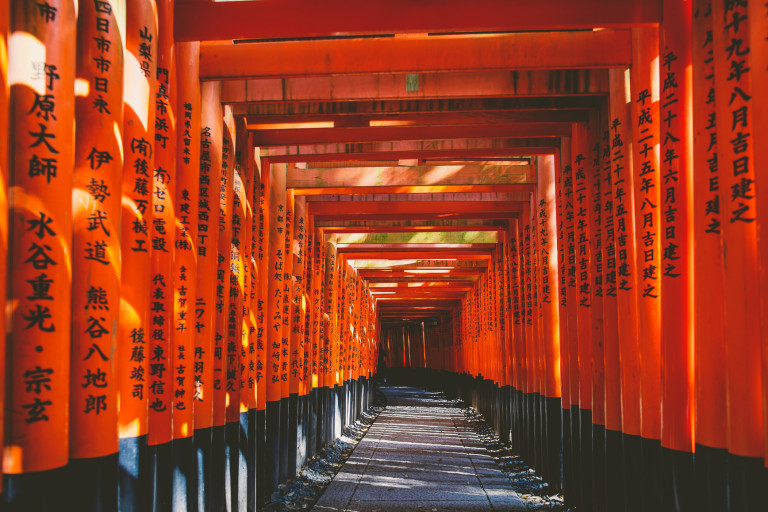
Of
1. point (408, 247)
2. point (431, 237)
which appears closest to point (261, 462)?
point (431, 237)

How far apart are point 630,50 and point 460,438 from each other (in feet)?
34.7

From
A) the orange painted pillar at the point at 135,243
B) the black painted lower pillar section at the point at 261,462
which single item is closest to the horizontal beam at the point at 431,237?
the black painted lower pillar section at the point at 261,462

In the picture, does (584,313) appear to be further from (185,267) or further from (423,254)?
(423,254)

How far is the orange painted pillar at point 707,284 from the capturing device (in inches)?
138

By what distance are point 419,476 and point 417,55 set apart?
254 inches

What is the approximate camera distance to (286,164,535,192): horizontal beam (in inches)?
373

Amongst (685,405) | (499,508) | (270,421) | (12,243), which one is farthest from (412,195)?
(12,243)

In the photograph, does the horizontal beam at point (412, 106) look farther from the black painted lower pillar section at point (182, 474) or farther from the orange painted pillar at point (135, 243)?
the black painted lower pillar section at point (182, 474)

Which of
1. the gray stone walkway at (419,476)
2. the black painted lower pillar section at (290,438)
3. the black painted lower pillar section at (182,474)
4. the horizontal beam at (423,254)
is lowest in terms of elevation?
the gray stone walkway at (419,476)

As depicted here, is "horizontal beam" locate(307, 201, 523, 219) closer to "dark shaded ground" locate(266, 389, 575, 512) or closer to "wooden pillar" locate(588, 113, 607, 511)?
"dark shaded ground" locate(266, 389, 575, 512)

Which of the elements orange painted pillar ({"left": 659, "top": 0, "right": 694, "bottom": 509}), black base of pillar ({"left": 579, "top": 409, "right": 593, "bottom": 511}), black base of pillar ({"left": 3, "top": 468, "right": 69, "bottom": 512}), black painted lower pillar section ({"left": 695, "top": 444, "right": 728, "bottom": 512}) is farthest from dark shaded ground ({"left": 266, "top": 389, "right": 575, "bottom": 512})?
black base of pillar ({"left": 3, "top": 468, "right": 69, "bottom": 512})

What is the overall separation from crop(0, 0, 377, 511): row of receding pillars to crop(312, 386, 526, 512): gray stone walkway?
1.54 metres

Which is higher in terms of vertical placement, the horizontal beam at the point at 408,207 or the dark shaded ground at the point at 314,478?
the horizontal beam at the point at 408,207

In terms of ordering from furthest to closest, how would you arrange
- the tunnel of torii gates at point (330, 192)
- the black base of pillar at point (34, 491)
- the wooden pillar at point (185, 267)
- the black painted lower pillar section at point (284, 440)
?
the black painted lower pillar section at point (284, 440) < the wooden pillar at point (185, 267) < the tunnel of torii gates at point (330, 192) < the black base of pillar at point (34, 491)
